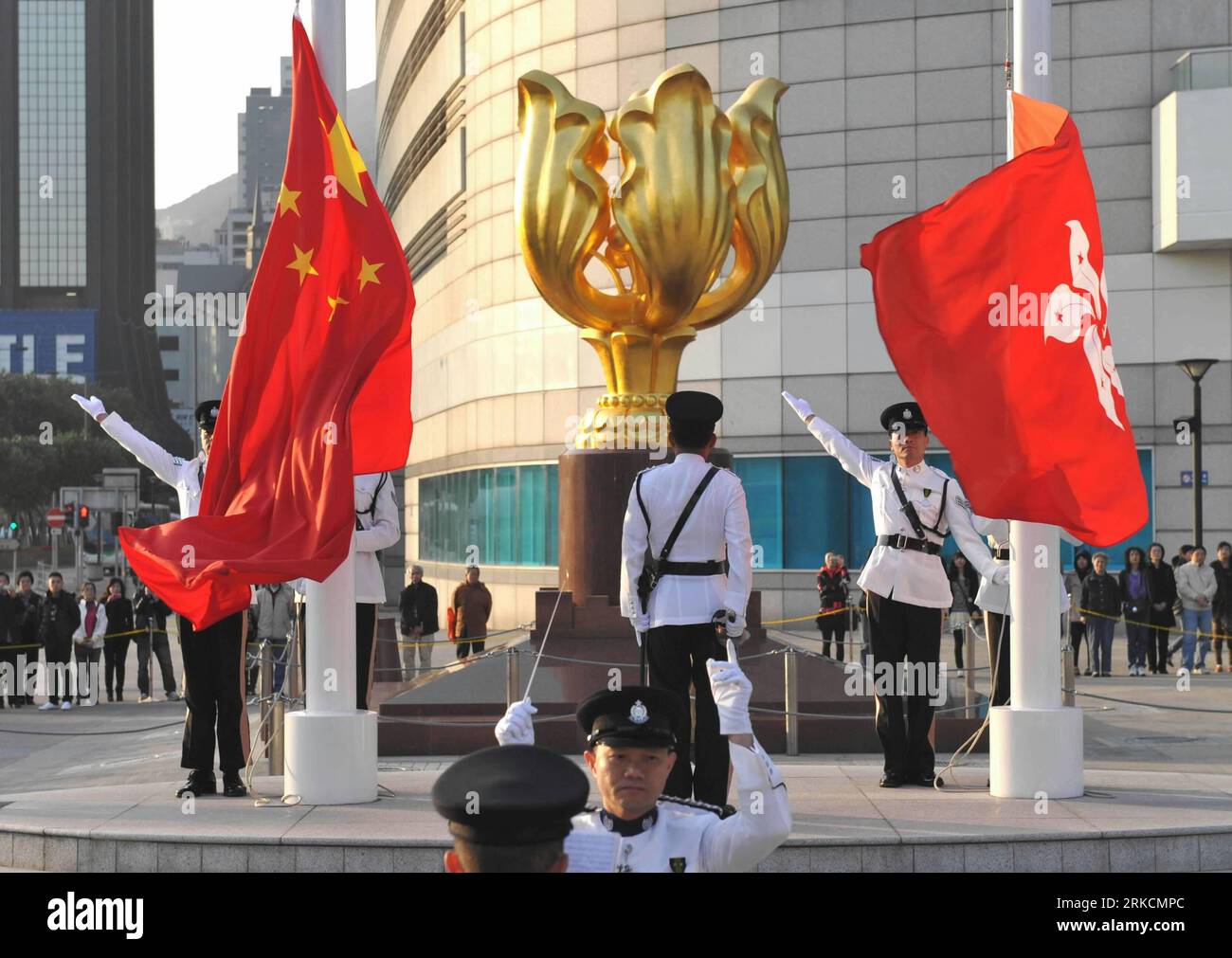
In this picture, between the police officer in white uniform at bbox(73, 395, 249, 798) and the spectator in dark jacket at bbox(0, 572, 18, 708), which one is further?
the spectator in dark jacket at bbox(0, 572, 18, 708)

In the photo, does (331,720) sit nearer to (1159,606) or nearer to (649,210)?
(649,210)

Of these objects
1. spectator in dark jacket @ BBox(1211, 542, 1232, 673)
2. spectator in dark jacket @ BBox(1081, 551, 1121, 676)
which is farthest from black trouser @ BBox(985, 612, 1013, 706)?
spectator in dark jacket @ BBox(1211, 542, 1232, 673)

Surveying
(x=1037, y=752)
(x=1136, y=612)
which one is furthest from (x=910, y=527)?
(x=1136, y=612)

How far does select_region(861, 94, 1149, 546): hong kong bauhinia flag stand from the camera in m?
7.88

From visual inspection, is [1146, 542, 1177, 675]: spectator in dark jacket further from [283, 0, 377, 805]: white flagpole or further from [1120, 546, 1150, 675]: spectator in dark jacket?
[283, 0, 377, 805]: white flagpole

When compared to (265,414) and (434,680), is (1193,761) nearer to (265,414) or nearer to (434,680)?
(434,680)

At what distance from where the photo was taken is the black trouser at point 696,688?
23.8ft

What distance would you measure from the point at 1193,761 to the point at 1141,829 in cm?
413

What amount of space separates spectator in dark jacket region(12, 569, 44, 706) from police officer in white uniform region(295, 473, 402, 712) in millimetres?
10699

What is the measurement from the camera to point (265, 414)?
27.5 ft

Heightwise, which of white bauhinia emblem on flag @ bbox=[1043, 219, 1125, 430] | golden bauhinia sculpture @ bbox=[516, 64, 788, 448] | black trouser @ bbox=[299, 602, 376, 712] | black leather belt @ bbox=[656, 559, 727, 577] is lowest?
black trouser @ bbox=[299, 602, 376, 712]

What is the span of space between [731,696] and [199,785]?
5.74 metres

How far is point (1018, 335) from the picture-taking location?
8078 millimetres

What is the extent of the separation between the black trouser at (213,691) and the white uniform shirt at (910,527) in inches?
132
